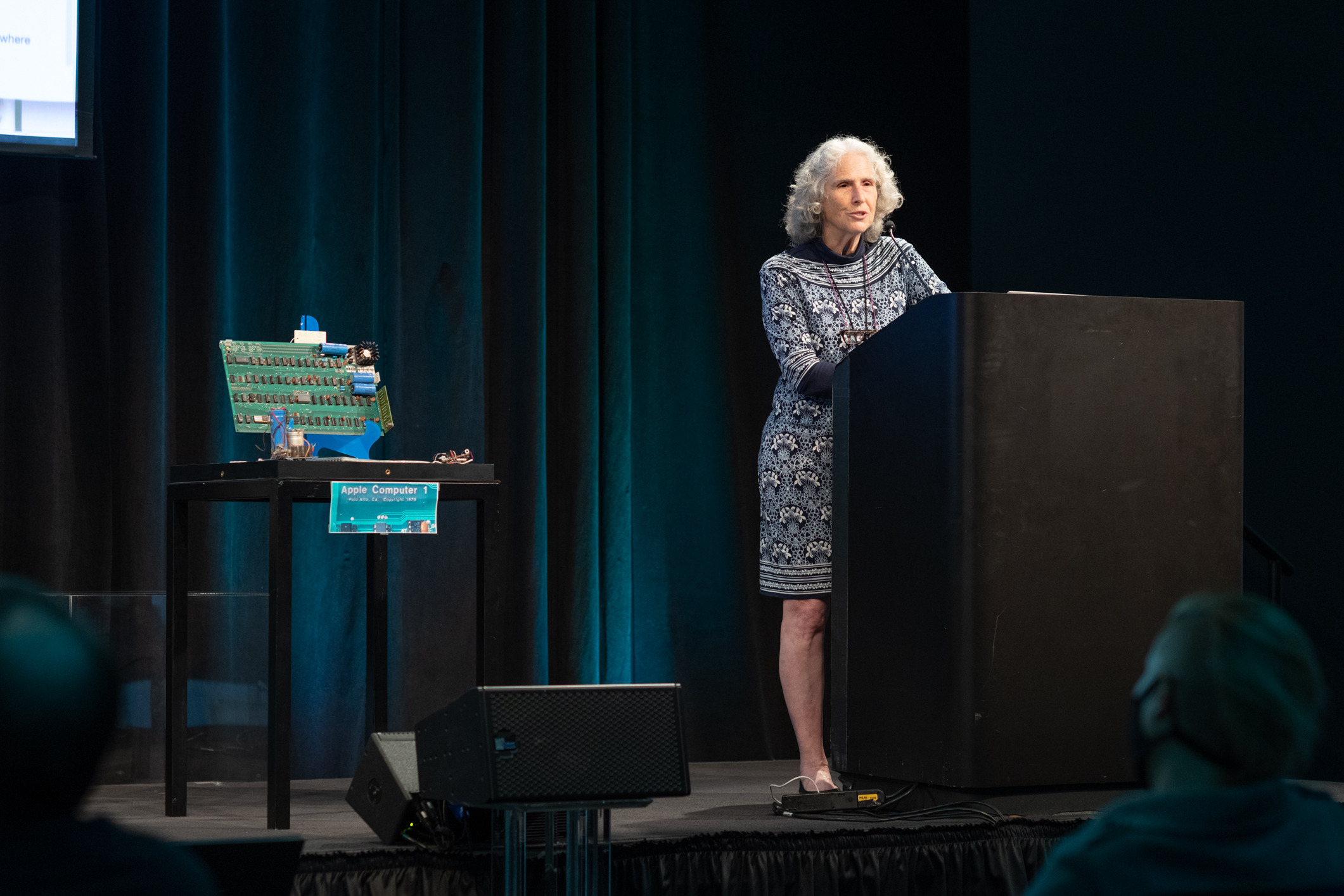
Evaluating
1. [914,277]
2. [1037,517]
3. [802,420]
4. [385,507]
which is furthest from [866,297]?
[385,507]

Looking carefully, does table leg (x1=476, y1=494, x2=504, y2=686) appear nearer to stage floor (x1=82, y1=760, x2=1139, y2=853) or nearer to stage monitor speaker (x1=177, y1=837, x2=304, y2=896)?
stage floor (x1=82, y1=760, x2=1139, y2=853)

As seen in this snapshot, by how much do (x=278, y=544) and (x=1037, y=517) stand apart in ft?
4.61

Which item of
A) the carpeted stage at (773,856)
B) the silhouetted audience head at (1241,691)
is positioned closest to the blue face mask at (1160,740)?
the silhouetted audience head at (1241,691)

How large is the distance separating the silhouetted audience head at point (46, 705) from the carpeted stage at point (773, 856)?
164 centimetres

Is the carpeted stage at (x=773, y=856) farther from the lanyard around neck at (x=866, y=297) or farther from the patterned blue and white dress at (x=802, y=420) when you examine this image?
the lanyard around neck at (x=866, y=297)

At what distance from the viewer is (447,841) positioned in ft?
7.88

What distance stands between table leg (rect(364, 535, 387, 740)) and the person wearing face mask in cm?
258

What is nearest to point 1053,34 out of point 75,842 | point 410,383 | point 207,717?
point 410,383

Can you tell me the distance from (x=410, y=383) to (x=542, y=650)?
0.82m

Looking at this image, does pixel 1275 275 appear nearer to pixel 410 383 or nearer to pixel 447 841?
pixel 410 383

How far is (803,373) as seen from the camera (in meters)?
2.97

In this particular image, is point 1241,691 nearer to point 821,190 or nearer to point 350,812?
point 821,190

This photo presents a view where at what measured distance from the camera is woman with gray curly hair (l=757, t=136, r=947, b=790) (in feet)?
9.92

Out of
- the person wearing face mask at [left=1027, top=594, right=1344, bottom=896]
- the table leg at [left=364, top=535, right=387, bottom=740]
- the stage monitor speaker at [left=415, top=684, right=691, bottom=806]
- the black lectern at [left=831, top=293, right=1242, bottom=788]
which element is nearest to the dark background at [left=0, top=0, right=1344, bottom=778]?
the table leg at [left=364, top=535, right=387, bottom=740]
